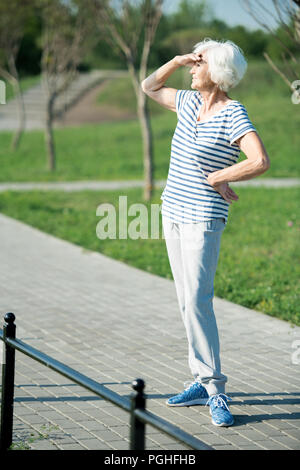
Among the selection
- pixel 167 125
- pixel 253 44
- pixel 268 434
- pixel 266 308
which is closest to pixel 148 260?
pixel 266 308

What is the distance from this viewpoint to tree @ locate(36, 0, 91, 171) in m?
19.3

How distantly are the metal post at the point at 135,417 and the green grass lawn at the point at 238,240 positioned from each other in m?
3.93

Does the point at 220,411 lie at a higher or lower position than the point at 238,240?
lower

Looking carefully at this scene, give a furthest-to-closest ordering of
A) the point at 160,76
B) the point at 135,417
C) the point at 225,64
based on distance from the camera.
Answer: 1. the point at 160,76
2. the point at 225,64
3. the point at 135,417

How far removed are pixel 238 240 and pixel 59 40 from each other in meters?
11.8

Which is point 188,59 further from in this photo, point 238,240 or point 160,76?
point 238,240

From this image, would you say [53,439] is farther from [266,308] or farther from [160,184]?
[160,184]

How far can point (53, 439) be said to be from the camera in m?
4.07

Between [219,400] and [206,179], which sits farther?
[219,400]

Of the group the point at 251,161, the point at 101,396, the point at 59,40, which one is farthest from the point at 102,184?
the point at 101,396

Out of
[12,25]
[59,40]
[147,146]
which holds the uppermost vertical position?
[12,25]

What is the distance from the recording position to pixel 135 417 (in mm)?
2797

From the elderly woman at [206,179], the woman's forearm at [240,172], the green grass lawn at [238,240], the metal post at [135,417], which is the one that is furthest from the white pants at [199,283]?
the green grass lawn at [238,240]

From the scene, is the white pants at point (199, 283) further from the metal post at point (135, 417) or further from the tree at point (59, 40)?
the tree at point (59, 40)
